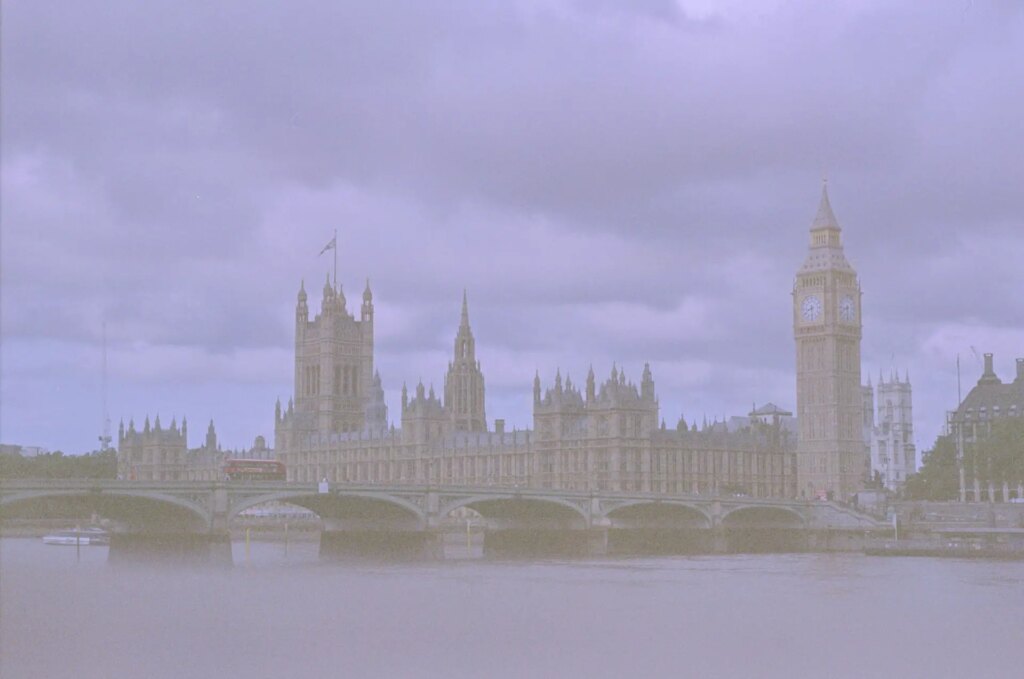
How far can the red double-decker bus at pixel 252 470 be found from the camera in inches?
3489

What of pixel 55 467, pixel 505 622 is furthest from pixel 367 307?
pixel 505 622

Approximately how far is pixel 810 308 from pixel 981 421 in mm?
14765

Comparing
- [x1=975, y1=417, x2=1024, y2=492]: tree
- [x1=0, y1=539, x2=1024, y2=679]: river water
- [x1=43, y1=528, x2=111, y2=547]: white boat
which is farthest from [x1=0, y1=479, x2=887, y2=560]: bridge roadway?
[x1=975, y1=417, x2=1024, y2=492]: tree

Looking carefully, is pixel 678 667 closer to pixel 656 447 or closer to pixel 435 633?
pixel 435 633

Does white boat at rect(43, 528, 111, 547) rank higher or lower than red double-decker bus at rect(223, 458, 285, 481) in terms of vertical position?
lower

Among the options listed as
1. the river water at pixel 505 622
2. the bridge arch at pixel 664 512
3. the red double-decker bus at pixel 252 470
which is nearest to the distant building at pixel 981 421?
the bridge arch at pixel 664 512

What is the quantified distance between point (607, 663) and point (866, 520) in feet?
214

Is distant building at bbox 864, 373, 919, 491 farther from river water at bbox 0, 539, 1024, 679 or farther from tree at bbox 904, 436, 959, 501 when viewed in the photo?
river water at bbox 0, 539, 1024, 679

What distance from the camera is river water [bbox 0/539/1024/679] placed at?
3756 cm

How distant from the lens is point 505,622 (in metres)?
46.0

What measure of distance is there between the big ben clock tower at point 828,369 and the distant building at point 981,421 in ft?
25.2

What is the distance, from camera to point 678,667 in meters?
37.1

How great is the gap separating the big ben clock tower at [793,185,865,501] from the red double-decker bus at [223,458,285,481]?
44448 millimetres

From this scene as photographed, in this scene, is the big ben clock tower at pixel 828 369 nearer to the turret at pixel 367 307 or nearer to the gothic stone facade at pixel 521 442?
the gothic stone facade at pixel 521 442
